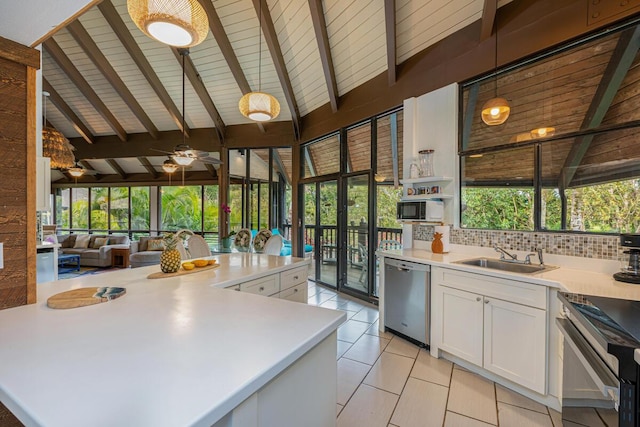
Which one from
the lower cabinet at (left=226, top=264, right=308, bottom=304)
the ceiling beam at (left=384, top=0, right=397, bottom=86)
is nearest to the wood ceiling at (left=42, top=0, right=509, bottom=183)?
the ceiling beam at (left=384, top=0, right=397, bottom=86)

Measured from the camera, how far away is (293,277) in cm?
271

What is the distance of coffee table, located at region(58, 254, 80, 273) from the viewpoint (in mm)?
7070

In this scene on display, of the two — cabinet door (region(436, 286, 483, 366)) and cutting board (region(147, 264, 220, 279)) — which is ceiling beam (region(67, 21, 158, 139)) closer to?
cutting board (region(147, 264, 220, 279))

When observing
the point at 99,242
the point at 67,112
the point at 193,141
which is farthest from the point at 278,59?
the point at 99,242

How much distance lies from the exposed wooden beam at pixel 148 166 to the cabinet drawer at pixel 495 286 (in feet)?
30.0

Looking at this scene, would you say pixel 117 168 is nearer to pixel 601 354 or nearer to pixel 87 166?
pixel 87 166

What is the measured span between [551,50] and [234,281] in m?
3.35

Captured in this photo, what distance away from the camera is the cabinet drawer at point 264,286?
219cm

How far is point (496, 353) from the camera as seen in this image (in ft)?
7.48

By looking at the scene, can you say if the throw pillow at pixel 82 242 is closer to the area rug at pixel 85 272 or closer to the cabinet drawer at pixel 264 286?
the area rug at pixel 85 272

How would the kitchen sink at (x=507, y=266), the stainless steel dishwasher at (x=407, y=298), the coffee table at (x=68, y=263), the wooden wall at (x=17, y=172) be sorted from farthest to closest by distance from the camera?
the coffee table at (x=68, y=263) → the stainless steel dishwasher at (x=407, y=298) → the kitchen sink at (x=507, y=266) → the wooden wall at (x=17, y=172)

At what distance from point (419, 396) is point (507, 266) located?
1.42 meters

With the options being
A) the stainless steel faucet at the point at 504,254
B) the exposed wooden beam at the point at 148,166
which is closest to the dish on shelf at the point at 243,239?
the stainless steel faucet at the point at 504,254

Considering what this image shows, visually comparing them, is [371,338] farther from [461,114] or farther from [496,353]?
[461,114]
